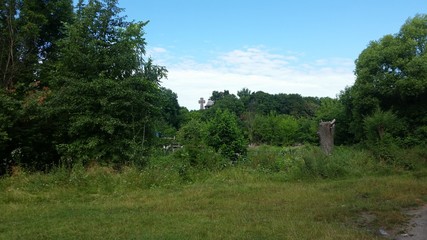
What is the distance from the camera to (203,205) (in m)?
8.66

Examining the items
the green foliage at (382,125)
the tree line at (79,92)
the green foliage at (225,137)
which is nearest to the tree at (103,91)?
the tree line at (79,92)

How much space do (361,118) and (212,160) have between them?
902 inches

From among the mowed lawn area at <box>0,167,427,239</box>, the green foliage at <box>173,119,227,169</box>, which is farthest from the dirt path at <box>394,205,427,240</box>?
the green foliage at <box>173,119,227,169</box>

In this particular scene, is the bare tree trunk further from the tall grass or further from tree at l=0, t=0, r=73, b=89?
tree at l=0, t=0, r=73, b=89

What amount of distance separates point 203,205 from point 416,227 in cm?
414

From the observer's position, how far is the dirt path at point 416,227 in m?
6.29

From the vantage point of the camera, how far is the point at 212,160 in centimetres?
1412

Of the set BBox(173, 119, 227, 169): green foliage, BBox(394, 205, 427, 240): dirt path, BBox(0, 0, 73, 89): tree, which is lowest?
BBox(394, 205, 427, 240): dirt path

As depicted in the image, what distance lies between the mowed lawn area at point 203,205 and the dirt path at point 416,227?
229 millimetres

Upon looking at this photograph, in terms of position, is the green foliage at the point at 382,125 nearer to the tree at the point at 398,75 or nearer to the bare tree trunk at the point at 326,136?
the tree at the point at 398,75

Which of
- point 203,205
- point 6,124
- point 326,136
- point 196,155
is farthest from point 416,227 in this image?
point 6,124

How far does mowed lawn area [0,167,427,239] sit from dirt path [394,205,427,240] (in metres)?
0.23

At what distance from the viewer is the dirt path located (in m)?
6.29

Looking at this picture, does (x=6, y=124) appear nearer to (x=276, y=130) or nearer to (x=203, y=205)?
(x=203, y=205)
